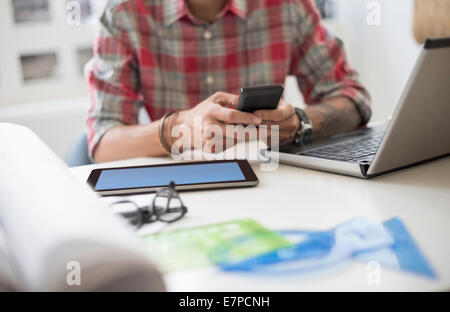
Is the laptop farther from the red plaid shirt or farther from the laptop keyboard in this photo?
the red plaid shirt

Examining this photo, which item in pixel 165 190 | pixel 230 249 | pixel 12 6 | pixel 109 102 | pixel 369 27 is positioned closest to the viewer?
pixel 230 249

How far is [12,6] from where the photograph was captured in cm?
193

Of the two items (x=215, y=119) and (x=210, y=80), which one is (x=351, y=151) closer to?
(x=215, y=119)

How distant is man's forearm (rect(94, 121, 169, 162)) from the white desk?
0.16 metres

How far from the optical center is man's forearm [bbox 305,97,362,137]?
1114 mm

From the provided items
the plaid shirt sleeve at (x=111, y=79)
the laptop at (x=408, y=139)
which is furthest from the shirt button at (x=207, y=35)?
the laptop at (x=408, y=139)

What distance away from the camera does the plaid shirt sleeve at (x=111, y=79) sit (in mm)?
1177

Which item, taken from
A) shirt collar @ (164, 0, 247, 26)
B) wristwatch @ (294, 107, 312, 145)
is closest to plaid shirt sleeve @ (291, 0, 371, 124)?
shirt collar @ (164, 0, 247, 26)

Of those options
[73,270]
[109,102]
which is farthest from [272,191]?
[109,102]

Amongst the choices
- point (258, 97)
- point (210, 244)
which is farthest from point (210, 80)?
point (210, 244)

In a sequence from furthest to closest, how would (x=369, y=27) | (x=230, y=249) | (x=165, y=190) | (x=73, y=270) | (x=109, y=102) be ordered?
(x=369, y=27) → (x=109, y=102) → (x=165, y=190) → (x=230, y=249) → (x=73, y=270)

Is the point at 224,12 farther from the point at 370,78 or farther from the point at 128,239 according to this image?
the point at 370,78

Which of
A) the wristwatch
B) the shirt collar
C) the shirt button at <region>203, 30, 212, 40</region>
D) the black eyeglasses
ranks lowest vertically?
the wristwatch
